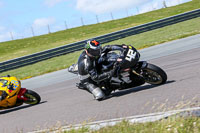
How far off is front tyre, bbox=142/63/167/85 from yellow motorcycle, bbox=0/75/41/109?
343 cm

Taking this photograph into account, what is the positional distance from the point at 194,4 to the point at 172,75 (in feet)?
133

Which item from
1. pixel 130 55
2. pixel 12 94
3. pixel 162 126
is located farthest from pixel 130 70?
pixel 12 94

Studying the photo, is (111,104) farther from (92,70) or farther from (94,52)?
(94,52)

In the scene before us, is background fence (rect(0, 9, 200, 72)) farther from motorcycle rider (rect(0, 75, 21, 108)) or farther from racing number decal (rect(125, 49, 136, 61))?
racing number decal (rect(125, 49, 136, 61))

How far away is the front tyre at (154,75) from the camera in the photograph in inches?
280

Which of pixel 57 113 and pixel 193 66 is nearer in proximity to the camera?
pixel 57 113

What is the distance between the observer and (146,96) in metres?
6.84

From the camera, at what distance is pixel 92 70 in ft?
25.0

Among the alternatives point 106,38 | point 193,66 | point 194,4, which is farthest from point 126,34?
point 194,4

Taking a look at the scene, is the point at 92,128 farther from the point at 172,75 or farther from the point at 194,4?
the point at 194,4

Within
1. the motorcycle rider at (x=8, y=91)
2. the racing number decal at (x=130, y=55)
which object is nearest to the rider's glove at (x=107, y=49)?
the racing number decal at (x=130, y=55)

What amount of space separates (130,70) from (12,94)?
11.5 feet

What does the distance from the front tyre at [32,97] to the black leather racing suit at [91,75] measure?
1748 mm

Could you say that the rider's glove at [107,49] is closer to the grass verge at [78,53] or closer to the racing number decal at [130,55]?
the racing number decal at [130,55]
